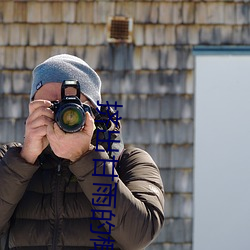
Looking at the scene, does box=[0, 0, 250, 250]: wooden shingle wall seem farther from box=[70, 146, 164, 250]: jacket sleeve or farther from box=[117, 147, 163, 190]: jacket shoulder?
box=[70, 146, 164, 250]: jacket sleeve

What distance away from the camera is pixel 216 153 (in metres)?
5.73

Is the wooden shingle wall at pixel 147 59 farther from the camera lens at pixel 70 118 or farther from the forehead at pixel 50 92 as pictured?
the camera lens at pixel 70 118

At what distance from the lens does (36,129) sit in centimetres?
163

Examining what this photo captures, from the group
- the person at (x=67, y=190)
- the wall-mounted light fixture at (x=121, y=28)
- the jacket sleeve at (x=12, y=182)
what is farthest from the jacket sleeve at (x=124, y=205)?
the wall-mounted light fixture at (x=121, y=28)

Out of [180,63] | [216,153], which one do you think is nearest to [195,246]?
[216,153]

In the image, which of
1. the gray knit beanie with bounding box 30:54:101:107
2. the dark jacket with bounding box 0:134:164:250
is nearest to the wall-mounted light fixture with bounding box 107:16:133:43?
the gray knit beanie with bounding box 30:54:101:107

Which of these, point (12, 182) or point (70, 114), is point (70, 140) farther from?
point (12, 182)

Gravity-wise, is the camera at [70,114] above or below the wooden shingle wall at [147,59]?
below

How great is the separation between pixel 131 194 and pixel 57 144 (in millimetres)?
215

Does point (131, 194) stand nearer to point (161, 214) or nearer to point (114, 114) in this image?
point (161, 214)

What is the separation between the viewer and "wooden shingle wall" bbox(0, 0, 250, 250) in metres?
5.74

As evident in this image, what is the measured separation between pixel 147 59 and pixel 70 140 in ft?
13.9

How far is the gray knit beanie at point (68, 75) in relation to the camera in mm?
1705

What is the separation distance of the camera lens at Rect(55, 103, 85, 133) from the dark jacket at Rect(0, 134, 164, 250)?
0.08 metres
